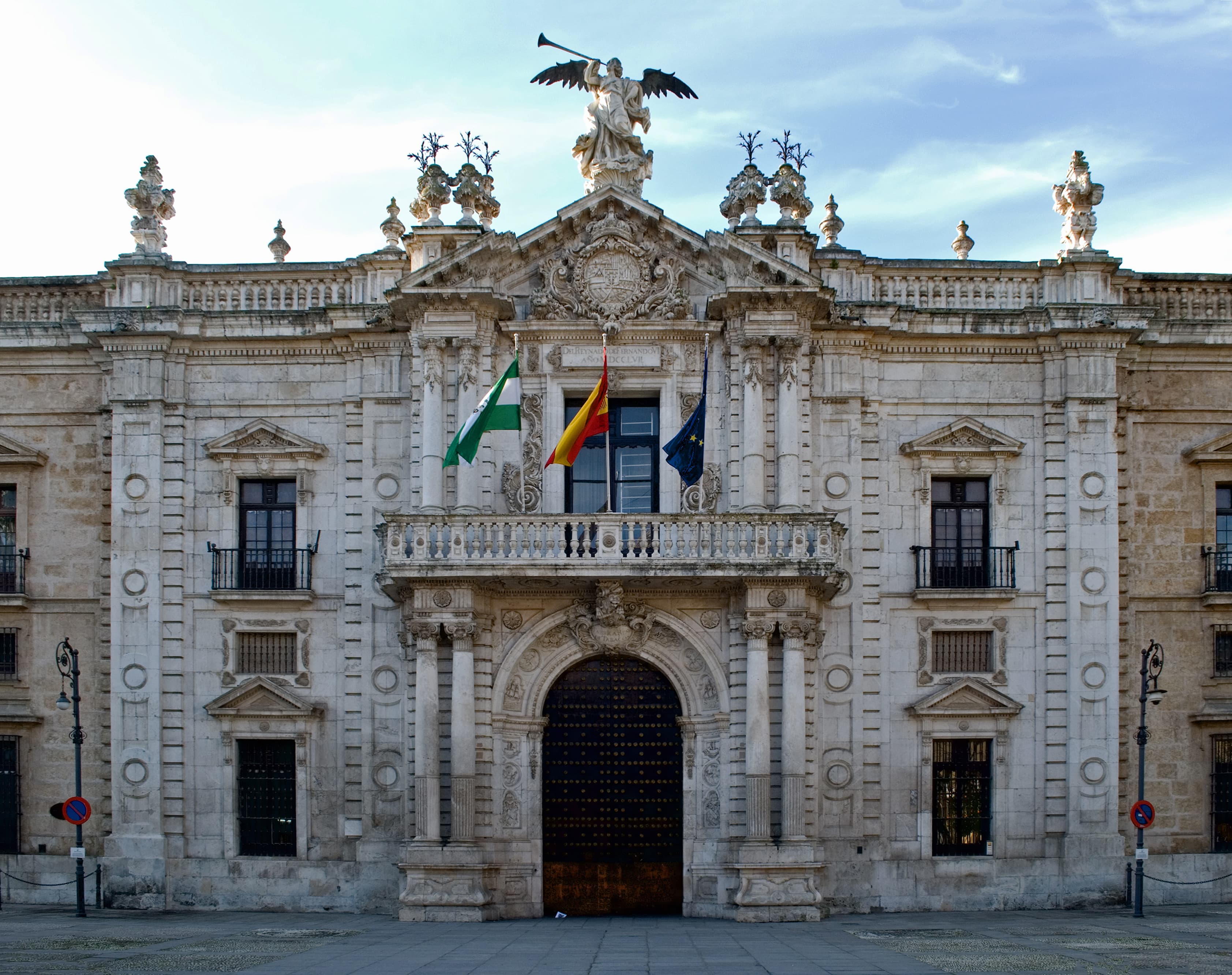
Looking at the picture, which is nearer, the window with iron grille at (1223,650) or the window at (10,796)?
the window at (10,796)

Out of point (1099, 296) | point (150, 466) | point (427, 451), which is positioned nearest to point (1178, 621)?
point (1099, 296)

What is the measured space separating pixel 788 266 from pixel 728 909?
1195 cm

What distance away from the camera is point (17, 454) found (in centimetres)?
3025

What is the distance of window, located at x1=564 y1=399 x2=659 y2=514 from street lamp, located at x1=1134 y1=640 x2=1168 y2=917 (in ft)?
32.0

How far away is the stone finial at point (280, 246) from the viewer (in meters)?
32.1

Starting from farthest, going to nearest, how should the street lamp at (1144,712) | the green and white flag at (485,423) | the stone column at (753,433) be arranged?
1. the stone column at (753,433)
2. the green and white flag at (485,423)
3. the street lamp at (1144,712)

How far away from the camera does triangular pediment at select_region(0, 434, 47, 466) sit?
30234 mm

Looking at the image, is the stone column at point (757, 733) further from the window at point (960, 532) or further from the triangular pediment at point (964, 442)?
the triangular pediment at point (964, 442)

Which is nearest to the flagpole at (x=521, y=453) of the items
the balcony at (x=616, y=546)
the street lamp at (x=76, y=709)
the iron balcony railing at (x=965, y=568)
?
the balcony at (x=616, y=546)

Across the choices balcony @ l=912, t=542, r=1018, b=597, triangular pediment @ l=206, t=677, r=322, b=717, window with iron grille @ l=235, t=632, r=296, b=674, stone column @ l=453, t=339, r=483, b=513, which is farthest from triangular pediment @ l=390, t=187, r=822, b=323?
triangular pediment @ l=206, t=677, r=322, b=717

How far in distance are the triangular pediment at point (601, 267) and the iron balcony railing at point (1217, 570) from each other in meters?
10.0

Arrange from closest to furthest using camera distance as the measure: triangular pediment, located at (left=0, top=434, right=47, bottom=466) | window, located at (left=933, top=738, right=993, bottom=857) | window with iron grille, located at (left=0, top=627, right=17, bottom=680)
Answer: window, located at (left=933, top=738, right=993, bottom=857), window with iron grille, located at (left=0, top=627, right=17, bottom=680), triangular pediment, located at (left=0, top=434, right=47, bottom=466)

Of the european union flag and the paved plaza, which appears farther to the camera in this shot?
the european union flag

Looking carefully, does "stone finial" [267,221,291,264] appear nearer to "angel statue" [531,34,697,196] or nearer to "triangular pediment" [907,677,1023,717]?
"angel statue" [531,34,697,196]
